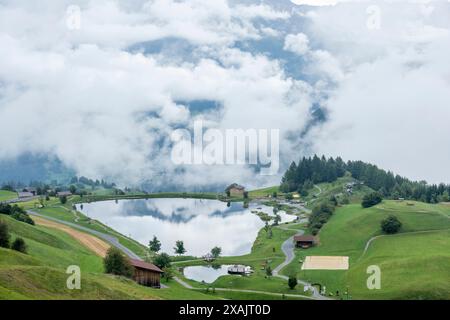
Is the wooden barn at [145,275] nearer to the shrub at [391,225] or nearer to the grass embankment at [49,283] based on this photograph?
the grass embankment at [49,283]

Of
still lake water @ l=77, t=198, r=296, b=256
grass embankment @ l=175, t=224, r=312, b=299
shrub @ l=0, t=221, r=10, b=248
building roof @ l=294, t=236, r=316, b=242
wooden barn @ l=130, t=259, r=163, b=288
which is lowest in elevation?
still lake water @ l=77, t=198, r=296, b=256

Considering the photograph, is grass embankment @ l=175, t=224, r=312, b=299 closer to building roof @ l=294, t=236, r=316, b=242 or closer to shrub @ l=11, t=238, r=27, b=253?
building roof @ l=294, t=236, r=316, b=242

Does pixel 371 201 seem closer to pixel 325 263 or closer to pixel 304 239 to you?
pixel 304 239

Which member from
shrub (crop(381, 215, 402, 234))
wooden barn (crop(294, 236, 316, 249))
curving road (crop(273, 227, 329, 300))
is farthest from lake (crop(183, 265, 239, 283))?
shrub (crop(381, 215, 402, 234))

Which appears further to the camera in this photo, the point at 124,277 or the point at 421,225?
the point at 421,225
